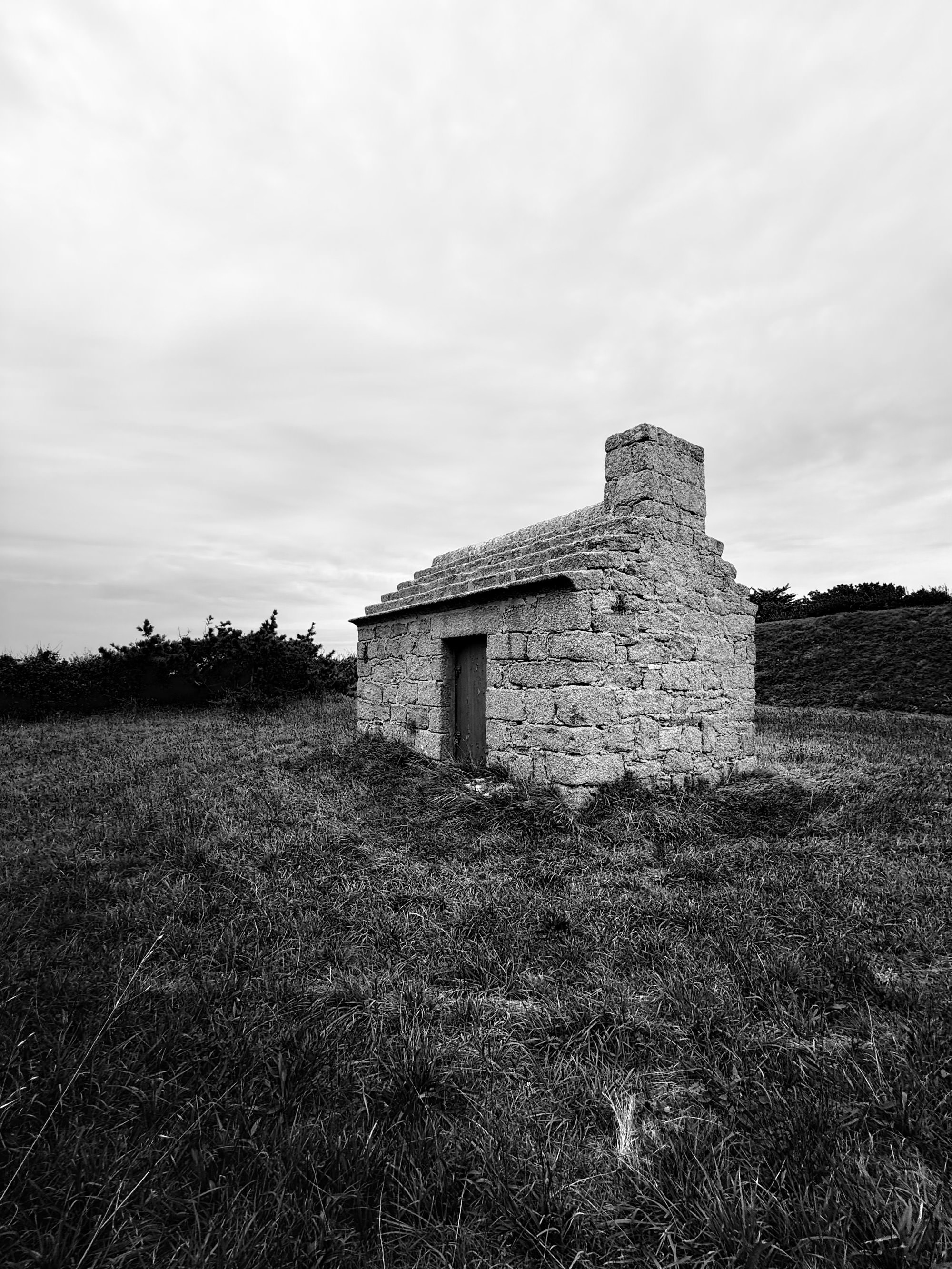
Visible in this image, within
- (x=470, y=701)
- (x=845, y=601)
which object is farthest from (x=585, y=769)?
(x=845, y=601)

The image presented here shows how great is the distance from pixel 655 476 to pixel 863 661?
13.6m

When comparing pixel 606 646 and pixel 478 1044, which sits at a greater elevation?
pixel 606 646

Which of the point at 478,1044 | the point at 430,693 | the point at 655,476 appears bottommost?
the point at 478,1044

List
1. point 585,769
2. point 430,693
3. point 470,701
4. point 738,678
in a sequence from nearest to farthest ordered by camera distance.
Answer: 1. point 585,769
2. point 738,678
3. point 470,701
4. point 430,693

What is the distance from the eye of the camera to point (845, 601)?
22.8 m

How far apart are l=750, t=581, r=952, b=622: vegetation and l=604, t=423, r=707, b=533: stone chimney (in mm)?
10640

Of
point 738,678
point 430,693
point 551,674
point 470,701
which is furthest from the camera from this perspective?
point 430,693

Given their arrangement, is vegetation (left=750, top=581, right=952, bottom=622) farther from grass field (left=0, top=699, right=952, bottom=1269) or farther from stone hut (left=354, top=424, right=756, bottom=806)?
grass field (left=0, top=699, right=952, bottom=1269)

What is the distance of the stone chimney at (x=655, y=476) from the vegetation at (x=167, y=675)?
12.5 metres

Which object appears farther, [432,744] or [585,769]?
[432,744]

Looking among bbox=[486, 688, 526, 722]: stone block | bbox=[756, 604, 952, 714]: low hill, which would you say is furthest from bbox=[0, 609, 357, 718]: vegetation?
bbox=[756, 604, 952, 714]: low hill

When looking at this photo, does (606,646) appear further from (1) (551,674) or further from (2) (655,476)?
(2) (655,476)

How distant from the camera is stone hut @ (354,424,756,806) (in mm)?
7215

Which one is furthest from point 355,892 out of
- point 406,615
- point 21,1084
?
point 406,615
